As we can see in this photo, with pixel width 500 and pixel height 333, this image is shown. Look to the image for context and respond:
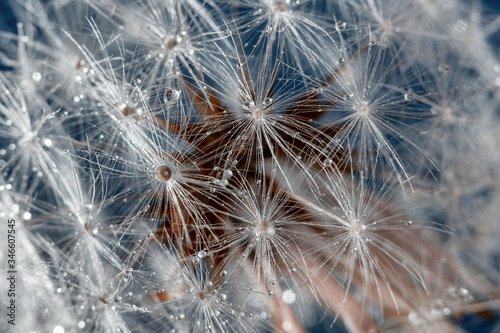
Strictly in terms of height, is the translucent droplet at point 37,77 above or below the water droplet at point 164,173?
above

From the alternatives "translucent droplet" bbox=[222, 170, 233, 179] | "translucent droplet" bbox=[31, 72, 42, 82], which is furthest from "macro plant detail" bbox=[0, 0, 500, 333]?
"translucent droplet" bbox=[31, 72, 42, 82]

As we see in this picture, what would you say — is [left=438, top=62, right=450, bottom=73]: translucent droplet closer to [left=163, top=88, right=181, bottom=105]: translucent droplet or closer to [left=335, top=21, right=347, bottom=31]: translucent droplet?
[left=335, top=21, right=347, bottom=31]: translucent droplet

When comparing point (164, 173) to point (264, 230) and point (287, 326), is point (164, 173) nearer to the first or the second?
point (264, 230)

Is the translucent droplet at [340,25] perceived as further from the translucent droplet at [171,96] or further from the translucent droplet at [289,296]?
Result: the translucent droplet at [289,296]

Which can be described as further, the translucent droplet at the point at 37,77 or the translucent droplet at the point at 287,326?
the translucent droplet at the point at 37,77

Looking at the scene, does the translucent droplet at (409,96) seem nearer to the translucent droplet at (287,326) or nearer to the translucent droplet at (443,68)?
the translucent droplet at (443,68)

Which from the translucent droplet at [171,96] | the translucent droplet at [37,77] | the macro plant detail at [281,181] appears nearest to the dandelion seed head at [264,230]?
the macro plant detail at [281,181]

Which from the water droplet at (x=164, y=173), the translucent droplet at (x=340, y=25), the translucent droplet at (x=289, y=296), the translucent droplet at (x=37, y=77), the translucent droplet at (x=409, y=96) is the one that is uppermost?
the translucent droplet at (x=340, y=25)
